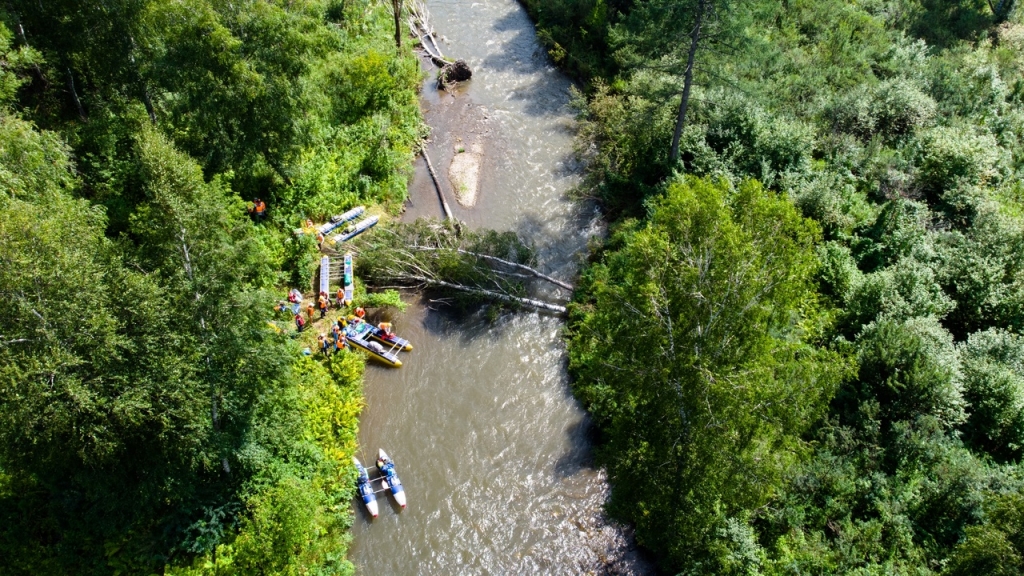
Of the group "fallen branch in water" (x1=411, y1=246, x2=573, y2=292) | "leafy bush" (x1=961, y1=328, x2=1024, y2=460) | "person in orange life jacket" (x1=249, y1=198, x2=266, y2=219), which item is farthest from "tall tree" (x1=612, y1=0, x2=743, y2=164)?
"person in orange life jacket" (x1=249, y1=198, x2=266, y2=219)

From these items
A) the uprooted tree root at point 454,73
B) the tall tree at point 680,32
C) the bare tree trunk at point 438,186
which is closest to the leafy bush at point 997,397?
the tall tree at point 680,32

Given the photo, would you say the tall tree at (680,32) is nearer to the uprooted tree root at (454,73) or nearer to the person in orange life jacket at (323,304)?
the uprooted tree root at (454,73)

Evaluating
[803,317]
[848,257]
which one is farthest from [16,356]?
[848,257]

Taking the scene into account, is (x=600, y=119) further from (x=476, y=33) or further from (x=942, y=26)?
(x=942, y=26)

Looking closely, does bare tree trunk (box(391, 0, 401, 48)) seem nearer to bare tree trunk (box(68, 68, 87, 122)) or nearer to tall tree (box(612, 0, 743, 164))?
tall tree (box(612, 0, 743, 164))

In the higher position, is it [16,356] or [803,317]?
[16,356]
